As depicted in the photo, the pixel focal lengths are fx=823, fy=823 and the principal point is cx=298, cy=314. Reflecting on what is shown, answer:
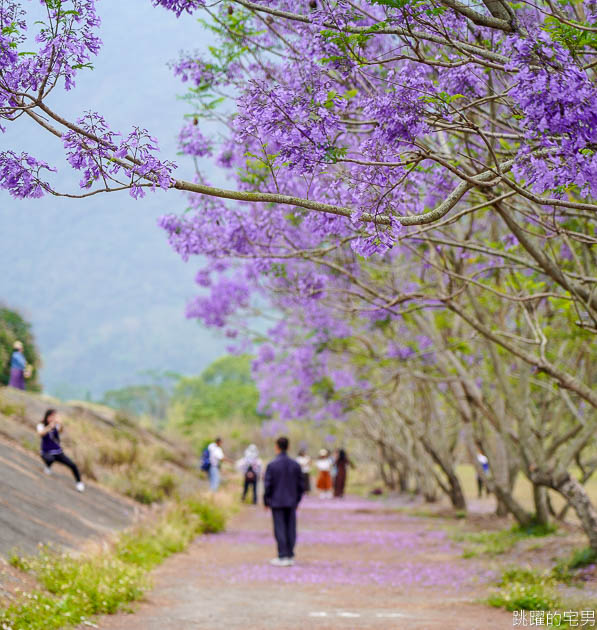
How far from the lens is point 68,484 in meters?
14.6

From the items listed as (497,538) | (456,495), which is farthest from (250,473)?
(497,538)

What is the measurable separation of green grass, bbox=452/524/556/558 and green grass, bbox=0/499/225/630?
16.0 ft

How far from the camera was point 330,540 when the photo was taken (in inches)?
627

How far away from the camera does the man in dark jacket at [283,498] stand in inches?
470

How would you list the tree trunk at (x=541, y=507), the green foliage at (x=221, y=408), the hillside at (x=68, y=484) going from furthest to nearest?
the green foliage at (x=221, y=408), the tree trunk at (x=541, y=507), the hillside at (x=68, y=484)

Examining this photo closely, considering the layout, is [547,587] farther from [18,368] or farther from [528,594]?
[18,368]

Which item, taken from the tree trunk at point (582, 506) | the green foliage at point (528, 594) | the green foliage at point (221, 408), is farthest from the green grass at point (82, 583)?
the green foliage at point (221, 408)

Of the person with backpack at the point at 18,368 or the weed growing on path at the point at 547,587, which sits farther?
the person with backpack at the point at 18,368

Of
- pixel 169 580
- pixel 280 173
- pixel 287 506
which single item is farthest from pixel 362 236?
pixel 287 506

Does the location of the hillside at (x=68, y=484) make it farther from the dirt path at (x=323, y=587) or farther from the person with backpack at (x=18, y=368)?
the dirt path at (x=323, y=587)

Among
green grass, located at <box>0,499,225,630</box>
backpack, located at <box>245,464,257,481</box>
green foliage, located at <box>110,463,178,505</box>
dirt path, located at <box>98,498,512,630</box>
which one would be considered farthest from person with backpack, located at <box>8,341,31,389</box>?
green grass, located at <box>0,499,225,630</box>

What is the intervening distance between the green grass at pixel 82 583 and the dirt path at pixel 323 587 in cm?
21

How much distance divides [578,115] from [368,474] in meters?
56.5

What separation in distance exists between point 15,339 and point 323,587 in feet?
69.4
